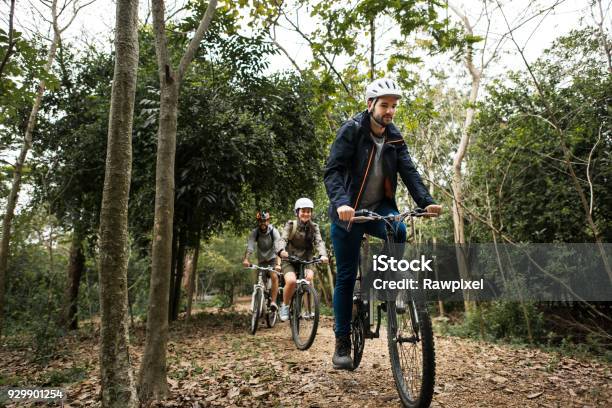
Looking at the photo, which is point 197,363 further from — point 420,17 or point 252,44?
point 420,17

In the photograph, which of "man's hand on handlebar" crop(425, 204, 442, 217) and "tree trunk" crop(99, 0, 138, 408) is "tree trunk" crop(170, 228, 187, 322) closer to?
"tree trunk" crop(99, 0, 138, 408)

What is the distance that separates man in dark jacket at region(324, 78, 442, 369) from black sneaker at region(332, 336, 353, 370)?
0.59 metres

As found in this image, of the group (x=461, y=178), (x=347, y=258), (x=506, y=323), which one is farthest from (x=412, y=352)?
(x=461, y=178)

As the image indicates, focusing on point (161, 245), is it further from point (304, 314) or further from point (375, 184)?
point (304, 314)

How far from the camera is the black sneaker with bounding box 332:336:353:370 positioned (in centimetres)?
388

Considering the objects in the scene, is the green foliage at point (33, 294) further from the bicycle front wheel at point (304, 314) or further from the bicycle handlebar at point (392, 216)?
the bicycle handlebar at point (392, 216)

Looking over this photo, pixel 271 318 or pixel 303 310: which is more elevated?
pixel 303 310

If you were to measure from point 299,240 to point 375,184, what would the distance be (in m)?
3.33

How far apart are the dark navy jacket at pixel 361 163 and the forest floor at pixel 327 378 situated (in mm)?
1695

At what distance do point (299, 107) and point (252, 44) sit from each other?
3.83m

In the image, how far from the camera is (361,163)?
364 centimetres

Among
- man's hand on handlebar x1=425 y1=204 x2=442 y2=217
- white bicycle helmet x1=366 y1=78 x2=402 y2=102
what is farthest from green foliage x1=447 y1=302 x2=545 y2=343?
white bicycle helmet x1=366 y1=78 x2=402 y2=102

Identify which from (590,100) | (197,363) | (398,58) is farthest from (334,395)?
(590,100)
